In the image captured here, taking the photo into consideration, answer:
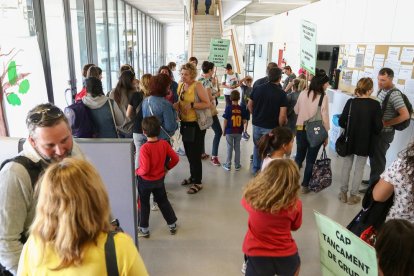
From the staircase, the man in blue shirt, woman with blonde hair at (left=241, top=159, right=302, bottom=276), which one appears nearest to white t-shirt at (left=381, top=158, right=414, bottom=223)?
woman with blonde hair at (left=241, top=159, right=302, bottom=276)

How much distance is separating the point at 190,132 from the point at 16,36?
80.6 inches

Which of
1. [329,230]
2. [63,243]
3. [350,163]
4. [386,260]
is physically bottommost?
[350,163]

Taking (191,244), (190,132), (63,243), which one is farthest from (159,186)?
(63,243)

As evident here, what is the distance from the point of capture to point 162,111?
3293 mm

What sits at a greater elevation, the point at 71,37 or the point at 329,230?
the point at 71,37

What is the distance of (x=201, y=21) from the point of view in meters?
11.8

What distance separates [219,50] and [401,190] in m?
4.93

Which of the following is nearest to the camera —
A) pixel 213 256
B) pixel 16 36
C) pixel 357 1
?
pixel 213 256

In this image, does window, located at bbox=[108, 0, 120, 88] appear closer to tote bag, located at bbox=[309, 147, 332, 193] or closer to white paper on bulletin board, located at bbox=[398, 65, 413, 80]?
tote bag, located at bbox=[309, 147, 332, 193]

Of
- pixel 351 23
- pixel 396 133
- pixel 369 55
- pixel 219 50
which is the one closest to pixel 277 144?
pixel 396 133

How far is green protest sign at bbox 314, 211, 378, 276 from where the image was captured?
149cm

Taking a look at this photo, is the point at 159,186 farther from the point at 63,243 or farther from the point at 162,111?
the point at 63,243

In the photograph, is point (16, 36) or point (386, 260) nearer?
point (386, 260)

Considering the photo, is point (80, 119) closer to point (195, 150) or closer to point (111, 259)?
point (195, 150)
